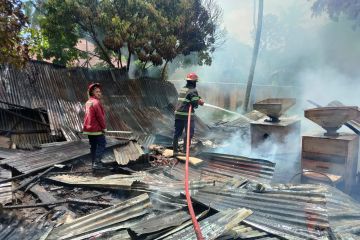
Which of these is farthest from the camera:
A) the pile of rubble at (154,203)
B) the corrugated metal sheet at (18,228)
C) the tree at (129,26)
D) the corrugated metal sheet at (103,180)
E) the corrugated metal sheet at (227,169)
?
the tree at (129,26)

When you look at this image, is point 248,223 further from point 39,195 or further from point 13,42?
point 13,42

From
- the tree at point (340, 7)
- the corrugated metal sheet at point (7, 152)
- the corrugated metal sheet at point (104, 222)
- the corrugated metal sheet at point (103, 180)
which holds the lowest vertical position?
the corrugated metal sheet at point (103, 180)

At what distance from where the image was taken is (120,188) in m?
5.16

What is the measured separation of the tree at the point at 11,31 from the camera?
12.5ft

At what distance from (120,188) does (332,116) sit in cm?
433

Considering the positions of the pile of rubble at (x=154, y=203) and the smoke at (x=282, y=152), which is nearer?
the pile of rubble at (x=154, y=203)

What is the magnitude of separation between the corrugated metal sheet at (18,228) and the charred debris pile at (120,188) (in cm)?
1

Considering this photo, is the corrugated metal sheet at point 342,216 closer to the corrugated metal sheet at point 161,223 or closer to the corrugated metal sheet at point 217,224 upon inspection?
the corrugated metal sheet at point 217,224

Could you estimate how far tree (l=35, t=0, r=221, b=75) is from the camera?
10703 millimetres

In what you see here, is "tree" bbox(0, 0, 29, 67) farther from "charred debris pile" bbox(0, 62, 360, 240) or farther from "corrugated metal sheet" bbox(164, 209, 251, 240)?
"corrugated metal sheet" bbox(164, 209, 251, 240)

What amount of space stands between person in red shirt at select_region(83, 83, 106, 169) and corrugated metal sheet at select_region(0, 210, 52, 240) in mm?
2576

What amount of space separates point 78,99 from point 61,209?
19.4 feet

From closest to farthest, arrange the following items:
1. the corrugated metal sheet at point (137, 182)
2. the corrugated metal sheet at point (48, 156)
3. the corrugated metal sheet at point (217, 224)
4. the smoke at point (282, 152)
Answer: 1. the corrugated metal sheet at point (217, 224)
2. the corrugated metal sheet at point (137, 182)
3. the corrugated metal sheet at point (48, 156)
4. the smoke at point (282, 152)


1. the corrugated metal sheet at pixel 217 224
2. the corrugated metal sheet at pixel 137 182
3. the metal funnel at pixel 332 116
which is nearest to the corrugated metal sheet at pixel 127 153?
the corrugated metal sheet at pixel 137 182
